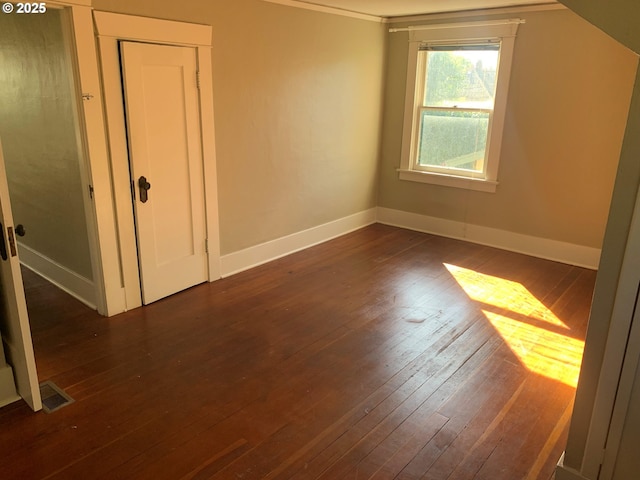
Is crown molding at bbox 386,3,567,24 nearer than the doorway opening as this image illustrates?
No

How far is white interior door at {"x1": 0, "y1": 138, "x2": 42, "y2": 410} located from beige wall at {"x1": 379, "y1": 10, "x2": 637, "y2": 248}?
173 inches

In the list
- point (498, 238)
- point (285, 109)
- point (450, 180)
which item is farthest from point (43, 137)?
point (498, 238)

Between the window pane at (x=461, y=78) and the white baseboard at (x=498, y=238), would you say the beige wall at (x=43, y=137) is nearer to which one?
the white baseboard at (x=498, y=238)

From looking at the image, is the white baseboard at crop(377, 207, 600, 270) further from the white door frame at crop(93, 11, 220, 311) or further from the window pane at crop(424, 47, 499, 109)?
the white door frame at crop(93, 11, 220, 311)

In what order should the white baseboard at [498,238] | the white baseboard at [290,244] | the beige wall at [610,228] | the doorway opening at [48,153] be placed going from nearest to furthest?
the beige wall at [610,228] → the doorway opening at [48,153] → the white baseboard at [290,244] → the white baseboard at [498,238]

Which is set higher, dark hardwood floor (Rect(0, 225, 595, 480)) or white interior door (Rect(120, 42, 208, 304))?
white interior door (Rect(120, 42, 208, 304))

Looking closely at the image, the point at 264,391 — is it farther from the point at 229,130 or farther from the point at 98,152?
the point at 229,130

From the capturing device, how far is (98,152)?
124 inches

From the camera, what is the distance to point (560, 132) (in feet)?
15.0

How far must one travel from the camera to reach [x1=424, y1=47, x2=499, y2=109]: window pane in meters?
4.93

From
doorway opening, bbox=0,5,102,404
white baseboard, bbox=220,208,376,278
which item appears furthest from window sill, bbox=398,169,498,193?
doorway opening, bbox=0,5,102,404

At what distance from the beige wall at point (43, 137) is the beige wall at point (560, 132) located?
3.94m

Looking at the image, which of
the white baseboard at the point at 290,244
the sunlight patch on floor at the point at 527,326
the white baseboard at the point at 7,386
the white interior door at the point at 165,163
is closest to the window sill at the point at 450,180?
the white baseboard at the point at 290,244

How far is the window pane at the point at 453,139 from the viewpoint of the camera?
513 cm
